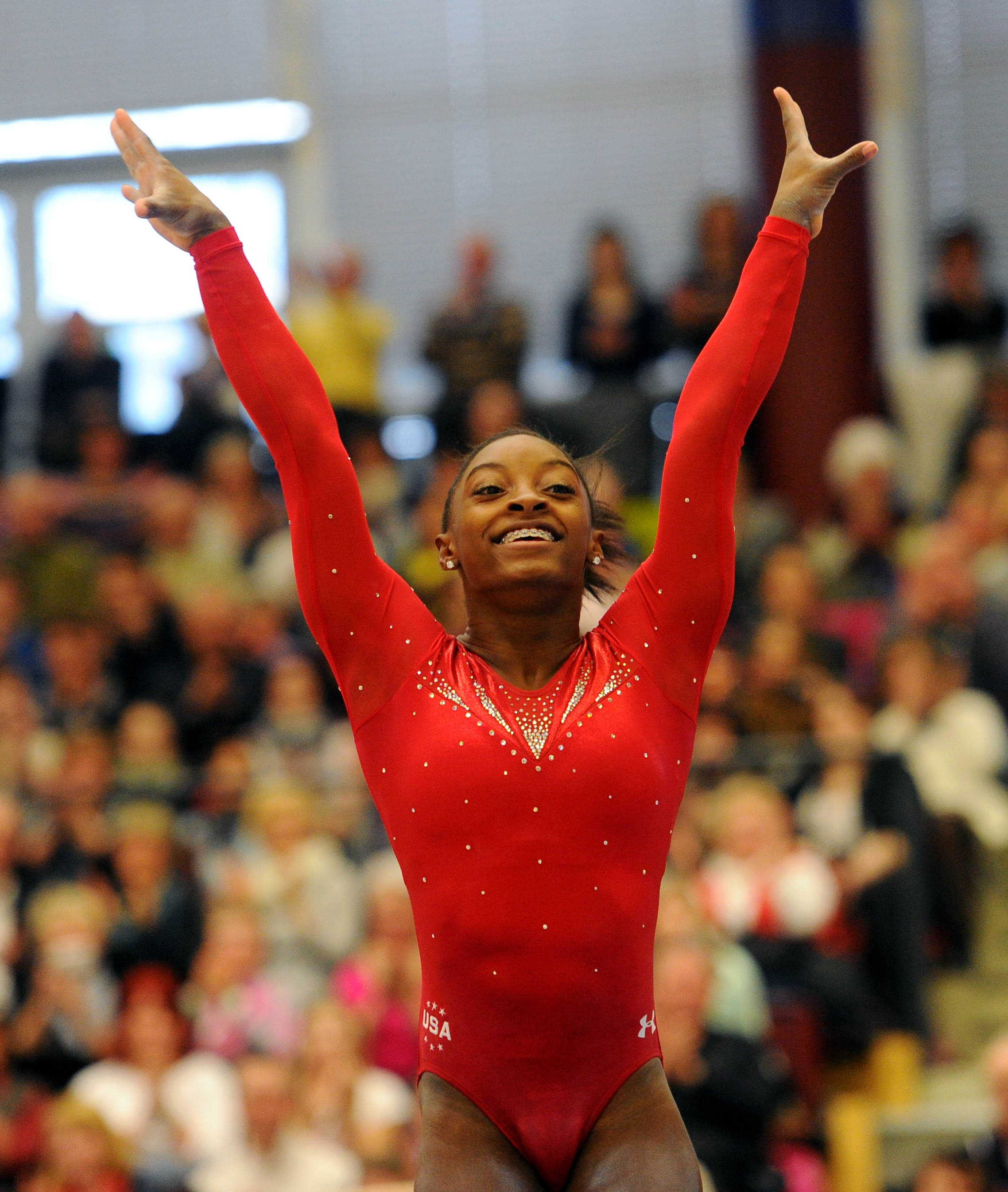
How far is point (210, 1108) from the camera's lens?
5047 millimetres

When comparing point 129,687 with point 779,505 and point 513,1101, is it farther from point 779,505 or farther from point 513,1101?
point 513,1101

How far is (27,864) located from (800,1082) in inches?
99.0

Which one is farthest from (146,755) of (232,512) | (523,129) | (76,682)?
(523,129)

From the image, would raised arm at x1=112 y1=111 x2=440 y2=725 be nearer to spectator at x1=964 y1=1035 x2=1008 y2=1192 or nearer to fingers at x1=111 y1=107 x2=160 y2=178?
fingers at x1=111 y1=107 x2=160 y2=178

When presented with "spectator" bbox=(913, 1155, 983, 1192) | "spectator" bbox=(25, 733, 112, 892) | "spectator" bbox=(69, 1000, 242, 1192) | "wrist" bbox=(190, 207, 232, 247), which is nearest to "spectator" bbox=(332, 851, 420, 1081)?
"spectator" bbox=(69, 1000, 242, 1192)

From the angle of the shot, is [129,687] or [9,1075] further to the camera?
[129,687]

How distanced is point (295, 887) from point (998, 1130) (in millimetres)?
2144

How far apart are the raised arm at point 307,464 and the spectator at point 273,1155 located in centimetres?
258

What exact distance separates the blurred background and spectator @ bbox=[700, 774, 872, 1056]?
0.01 meters

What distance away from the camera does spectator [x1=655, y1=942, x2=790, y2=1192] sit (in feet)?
15.0

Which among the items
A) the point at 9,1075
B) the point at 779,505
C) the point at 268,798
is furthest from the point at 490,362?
the point at 9,1075

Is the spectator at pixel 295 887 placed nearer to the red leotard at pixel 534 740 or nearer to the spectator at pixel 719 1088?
the spectator at pixel 719 1088

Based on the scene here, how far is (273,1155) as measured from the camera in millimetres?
4871

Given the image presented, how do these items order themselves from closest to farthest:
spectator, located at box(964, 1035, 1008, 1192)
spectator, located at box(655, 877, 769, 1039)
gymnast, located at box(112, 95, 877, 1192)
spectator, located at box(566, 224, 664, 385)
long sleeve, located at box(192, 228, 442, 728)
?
gymnast, located at box(112, 95, 877, 1192)
long sleeve, located at box(192, 228, 442, 728)
spectator, located at box(964, 1035, 1008, 1192)
spectator, located at box(655, 877, 769, 1039)
spectator, located at box(566, 224, 664, 385)
